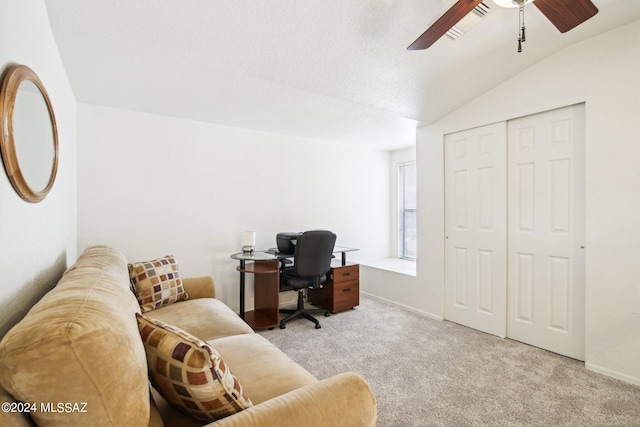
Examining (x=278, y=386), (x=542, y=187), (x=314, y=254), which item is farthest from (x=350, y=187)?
(x=278, y=386)

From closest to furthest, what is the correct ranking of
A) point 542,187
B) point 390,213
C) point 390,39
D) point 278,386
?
1. point 278,386
2. point 390,39
3. point 542,187
4. point 390,213

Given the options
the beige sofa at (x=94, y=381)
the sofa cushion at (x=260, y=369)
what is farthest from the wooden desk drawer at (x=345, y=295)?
the beige sofa at (x=94, y=381)

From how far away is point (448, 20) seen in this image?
4.68 feet

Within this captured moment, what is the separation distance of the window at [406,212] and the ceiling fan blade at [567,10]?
3.34 meters

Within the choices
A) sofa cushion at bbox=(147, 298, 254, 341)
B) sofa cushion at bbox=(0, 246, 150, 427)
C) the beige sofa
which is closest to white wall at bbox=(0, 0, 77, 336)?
the beige sofa

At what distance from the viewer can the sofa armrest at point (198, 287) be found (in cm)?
260

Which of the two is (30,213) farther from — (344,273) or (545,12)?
(344,273)

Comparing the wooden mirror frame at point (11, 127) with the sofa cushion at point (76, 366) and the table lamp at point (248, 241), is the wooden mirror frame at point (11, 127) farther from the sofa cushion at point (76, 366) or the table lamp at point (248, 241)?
the table lamp at point (248, 241)

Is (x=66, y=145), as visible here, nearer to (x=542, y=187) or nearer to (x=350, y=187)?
(x=350, y=187)

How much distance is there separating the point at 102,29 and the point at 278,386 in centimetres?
217

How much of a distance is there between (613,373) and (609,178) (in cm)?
142

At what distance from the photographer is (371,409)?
1065 mm

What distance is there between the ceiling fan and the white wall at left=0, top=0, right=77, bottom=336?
5.60ft

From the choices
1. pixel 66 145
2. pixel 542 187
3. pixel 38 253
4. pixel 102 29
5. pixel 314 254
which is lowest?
pixel 314 254
